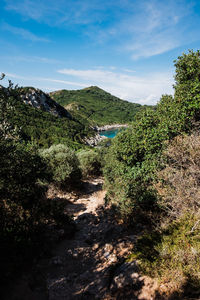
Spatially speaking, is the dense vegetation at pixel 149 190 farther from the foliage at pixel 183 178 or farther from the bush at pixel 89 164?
the bush at pixel 89 164

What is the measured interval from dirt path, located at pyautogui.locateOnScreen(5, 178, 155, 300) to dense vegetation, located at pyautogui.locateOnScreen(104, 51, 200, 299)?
84 centimetres

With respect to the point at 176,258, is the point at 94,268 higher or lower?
lower

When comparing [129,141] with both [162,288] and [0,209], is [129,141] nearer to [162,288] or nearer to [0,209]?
[162,288]

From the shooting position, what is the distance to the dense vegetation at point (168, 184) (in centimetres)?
492

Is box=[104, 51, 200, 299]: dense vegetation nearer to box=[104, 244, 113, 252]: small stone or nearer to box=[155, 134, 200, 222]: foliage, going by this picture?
box=[155, 134, 200, 222]: foliage

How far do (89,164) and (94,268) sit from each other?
60.1 ft

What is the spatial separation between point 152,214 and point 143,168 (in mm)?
2999

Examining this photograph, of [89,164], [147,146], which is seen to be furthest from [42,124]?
[147,146]

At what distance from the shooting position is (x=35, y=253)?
757cm

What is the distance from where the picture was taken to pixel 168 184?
7535mm

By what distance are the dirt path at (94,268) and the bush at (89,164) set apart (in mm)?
13357

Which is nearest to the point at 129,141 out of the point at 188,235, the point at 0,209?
the point at 188,235

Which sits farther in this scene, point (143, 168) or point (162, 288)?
point (143, 168)

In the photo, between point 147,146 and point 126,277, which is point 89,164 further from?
point 126,277
